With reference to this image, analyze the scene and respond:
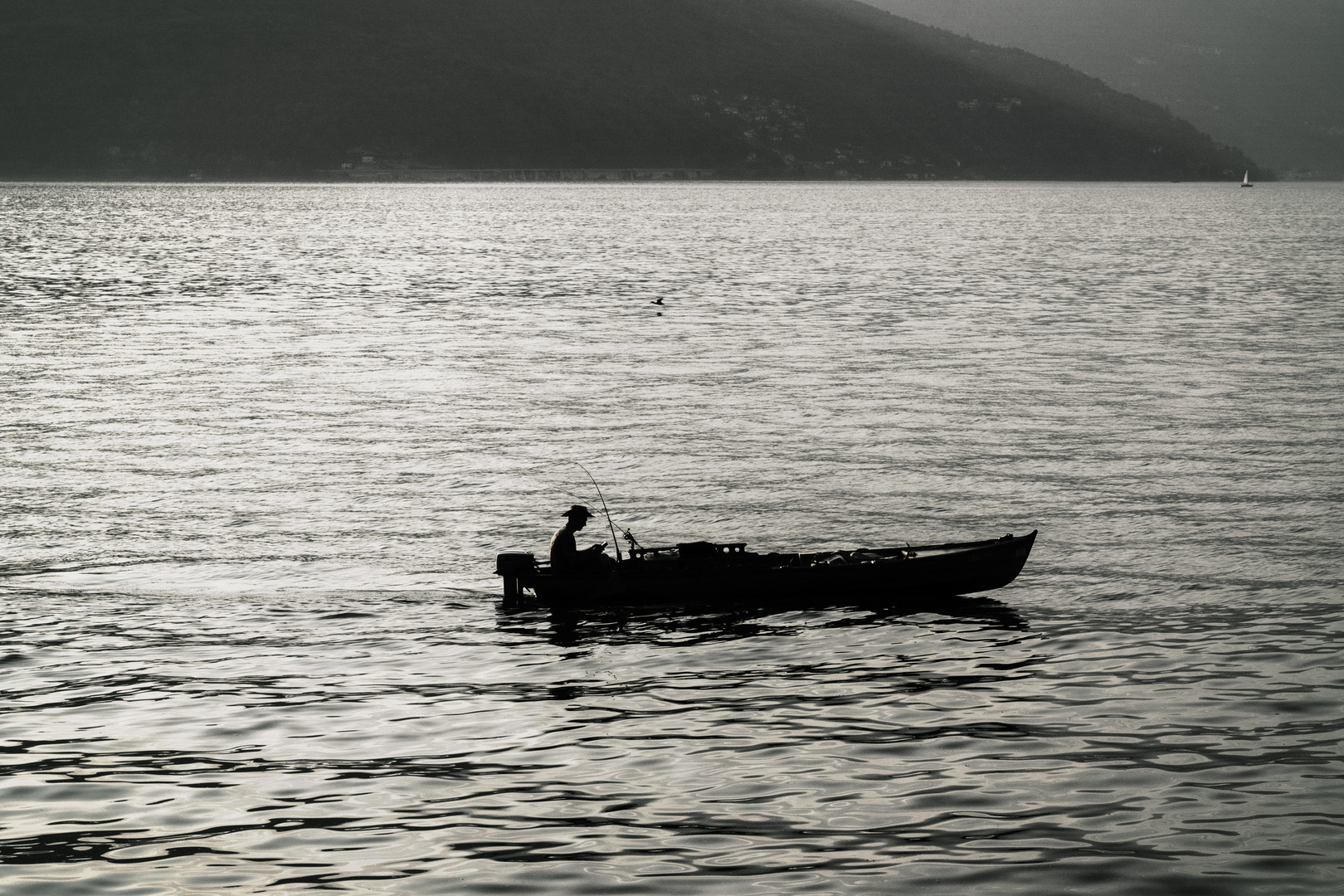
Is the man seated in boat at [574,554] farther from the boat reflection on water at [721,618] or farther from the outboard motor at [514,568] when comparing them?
the boat reflection on water at [721,618]

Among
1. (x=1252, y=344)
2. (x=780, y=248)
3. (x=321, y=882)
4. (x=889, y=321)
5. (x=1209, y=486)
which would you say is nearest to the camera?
(x=321, y=882)

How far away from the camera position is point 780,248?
5148 inches

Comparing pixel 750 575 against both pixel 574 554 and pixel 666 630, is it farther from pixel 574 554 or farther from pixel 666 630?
pixel 574 554

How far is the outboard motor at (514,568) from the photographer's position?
25.0 metres

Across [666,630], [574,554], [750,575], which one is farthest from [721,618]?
[574,554]

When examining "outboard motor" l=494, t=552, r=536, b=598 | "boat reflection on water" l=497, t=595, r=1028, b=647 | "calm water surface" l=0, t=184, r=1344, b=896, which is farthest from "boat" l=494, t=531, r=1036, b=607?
"calm water surface" l=0, t=184, r=1344, b=896

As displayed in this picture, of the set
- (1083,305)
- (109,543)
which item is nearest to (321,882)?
(109,543)

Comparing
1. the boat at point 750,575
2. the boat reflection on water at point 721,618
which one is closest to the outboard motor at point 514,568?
the boat at point 750,575

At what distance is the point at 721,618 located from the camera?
81.1 ft

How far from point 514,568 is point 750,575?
4.20 m

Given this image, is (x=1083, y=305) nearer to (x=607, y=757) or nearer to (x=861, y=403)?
(x=861, y=403)

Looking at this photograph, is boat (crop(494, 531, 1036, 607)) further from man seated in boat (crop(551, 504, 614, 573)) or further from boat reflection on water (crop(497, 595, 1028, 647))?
boat reflection on water (crop(497, 595, 1028, 647))

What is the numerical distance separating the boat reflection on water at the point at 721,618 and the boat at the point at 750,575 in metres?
0.18

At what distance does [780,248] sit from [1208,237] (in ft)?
170
